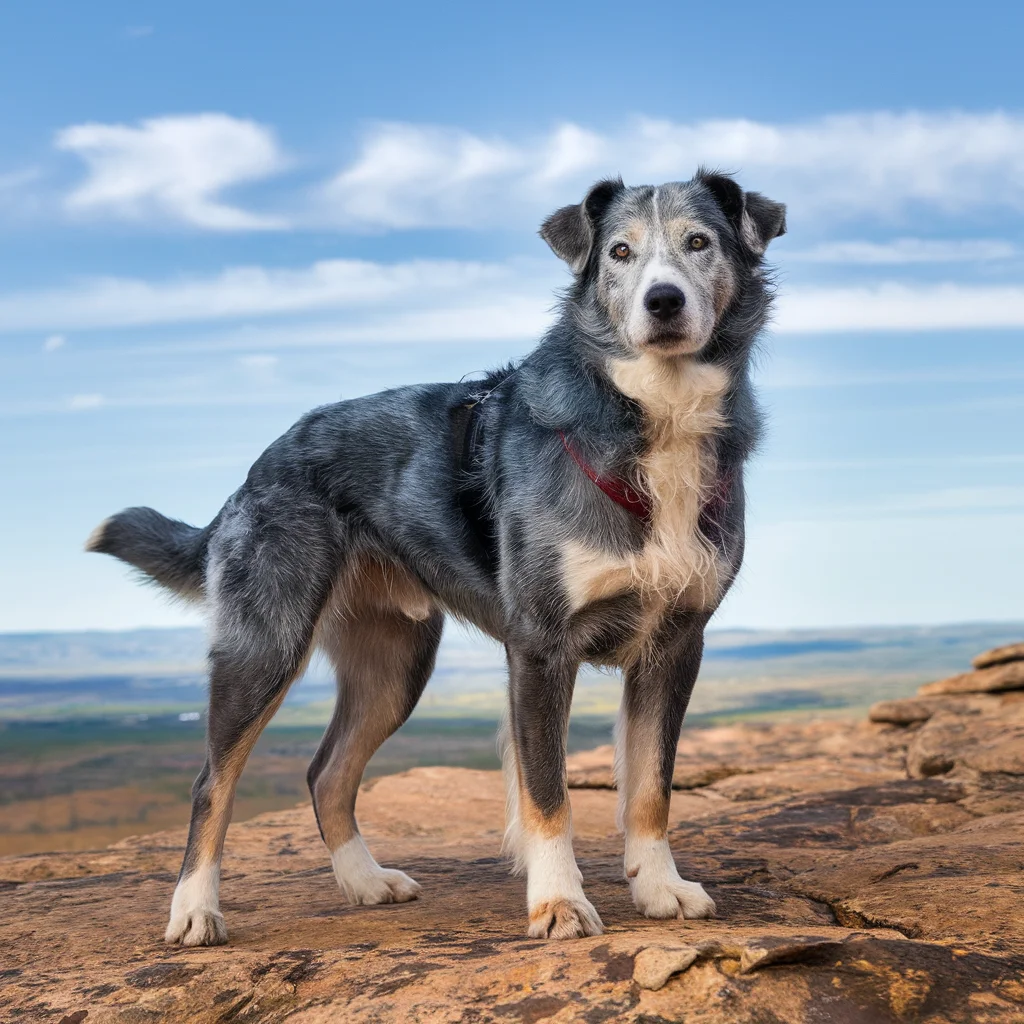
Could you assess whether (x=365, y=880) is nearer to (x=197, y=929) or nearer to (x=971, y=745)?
(x=197, y=929)

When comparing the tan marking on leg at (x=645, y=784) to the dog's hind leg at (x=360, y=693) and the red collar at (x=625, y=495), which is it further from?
the dog's hind leg at (x=360, y=693)

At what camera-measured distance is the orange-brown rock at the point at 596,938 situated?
10.6 ft

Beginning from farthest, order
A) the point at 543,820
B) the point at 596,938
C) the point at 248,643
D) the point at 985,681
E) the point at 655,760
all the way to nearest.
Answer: the point at 985,681 < the point at 248,643 < the point at 655,760 < the point at 543,820 < the point at 596,938

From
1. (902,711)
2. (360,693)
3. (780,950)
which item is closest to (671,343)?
(780,950)

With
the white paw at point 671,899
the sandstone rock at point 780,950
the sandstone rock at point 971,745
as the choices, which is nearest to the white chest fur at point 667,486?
the white paw at point 671,899

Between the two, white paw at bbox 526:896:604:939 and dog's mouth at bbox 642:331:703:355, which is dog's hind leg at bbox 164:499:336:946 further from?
dog's mouth at bbox 642:331:703:355

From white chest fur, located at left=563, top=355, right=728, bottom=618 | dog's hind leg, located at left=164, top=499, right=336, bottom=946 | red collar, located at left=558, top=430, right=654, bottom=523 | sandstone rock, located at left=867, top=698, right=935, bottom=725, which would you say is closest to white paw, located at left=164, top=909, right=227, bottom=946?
dog's hind leg, located at left=164, top=499, right=336, bottom=946

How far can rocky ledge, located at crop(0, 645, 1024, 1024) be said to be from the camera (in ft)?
10.6

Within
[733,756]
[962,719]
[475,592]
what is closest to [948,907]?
[475,592]

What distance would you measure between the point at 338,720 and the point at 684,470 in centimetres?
237

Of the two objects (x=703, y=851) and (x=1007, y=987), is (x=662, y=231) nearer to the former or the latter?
(x=1007, y=987)

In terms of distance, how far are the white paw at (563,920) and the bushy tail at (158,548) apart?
2.53 metres

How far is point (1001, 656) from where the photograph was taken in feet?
39.2

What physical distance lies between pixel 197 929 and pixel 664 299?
308cm
